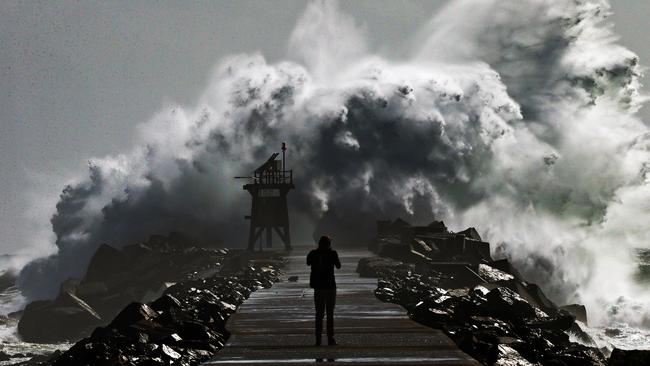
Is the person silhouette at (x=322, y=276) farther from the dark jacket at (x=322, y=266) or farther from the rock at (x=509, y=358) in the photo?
the rock at (x=509, y=358)

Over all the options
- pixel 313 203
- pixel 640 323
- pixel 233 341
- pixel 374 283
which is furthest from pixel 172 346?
pixel 313 203

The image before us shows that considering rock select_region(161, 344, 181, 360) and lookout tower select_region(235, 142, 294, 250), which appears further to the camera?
lookout tower select_region(235, 142, 294, 250)

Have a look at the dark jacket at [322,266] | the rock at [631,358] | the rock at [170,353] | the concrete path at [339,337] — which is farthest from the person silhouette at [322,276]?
the rock at [631,358]

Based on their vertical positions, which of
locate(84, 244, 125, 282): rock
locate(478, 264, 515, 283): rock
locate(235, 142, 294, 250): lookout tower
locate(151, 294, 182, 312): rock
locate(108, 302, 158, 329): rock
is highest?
locate(235, 142, 294, 250): lookout tower

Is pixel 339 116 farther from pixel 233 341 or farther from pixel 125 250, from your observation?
→ pixel 233 341

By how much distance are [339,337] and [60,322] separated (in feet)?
79.8

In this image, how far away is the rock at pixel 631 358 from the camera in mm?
10094

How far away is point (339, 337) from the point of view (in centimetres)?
1519

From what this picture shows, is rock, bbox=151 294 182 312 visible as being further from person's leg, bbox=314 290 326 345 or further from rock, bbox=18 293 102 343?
rock, bbox=18 293 102 343

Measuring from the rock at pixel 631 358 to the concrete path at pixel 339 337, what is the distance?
2.25 metres

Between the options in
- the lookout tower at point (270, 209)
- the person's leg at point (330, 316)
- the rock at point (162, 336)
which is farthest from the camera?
the lookout tower at point (270, 209)

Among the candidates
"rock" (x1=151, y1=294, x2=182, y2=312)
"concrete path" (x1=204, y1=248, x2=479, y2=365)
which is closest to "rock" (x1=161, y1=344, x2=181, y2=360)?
"concrete path" (x1=204, y1=248, x2=479, y2=365)

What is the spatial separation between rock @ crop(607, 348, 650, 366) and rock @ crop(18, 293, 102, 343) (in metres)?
28.0

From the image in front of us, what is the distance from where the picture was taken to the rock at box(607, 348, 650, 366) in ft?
33.1
